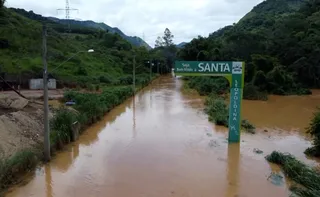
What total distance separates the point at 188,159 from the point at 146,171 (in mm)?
2085

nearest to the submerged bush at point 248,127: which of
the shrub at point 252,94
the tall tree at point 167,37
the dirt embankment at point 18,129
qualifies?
the dirt embankment at point 18,129

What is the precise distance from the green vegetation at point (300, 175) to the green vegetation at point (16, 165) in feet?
26.8

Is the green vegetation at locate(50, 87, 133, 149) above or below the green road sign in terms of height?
below

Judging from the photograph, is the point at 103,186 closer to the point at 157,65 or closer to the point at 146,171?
the point at 146,171

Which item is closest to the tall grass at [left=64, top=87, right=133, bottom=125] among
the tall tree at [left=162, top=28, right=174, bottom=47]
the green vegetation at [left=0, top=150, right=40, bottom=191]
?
the green vegetation at [left=0, top=150, right=40, bottom=191]

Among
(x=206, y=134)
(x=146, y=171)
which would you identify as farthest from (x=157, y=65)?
(x=146, y=171)

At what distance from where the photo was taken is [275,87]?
35688mm

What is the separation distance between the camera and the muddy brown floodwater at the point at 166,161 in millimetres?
9617

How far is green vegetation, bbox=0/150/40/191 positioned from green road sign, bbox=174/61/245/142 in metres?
6.72

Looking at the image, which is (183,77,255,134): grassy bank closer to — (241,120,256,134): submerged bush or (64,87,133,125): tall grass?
(241,120,256,134): submerged bush

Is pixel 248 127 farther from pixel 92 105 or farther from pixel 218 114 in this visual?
pixel 92 105

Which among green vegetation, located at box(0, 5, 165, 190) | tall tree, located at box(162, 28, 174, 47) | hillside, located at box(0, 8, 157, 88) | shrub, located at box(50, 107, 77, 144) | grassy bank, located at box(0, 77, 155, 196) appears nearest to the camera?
grassy bank, located at box(0, 77, 155, 196)

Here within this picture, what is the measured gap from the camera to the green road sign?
14016mm

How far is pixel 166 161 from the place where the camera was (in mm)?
12172
